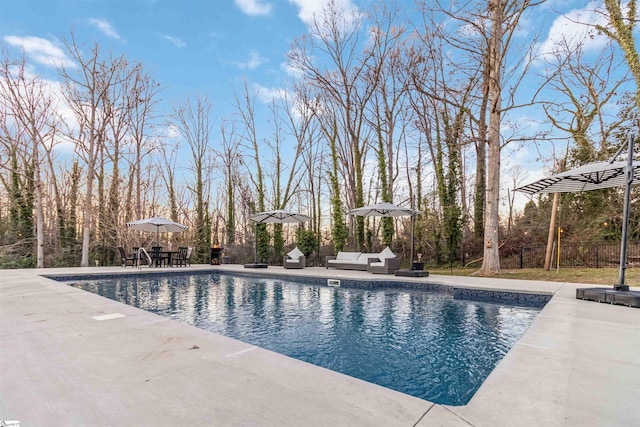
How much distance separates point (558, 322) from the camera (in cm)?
389

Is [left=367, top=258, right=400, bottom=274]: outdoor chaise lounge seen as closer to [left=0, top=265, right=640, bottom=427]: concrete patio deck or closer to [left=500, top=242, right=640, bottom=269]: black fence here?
[left=500, top=242, right=640, bottom=269]: black fence

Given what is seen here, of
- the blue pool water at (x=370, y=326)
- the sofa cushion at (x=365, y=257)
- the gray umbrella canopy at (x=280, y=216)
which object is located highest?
the gray umbrella canopy at (x=280, y=216)

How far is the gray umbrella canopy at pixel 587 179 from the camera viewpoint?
5.14 meters

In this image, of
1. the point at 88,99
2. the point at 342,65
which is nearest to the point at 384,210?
the point at 342,65

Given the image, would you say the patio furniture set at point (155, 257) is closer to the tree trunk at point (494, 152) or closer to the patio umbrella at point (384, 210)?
the patio umbrella at point (384, 210)

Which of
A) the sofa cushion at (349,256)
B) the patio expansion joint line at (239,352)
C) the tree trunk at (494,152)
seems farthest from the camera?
the sofa cushion at (349,256)

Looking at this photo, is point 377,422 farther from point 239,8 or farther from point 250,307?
point 239,8

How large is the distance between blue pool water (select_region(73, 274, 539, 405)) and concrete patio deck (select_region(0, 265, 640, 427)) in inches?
24.9

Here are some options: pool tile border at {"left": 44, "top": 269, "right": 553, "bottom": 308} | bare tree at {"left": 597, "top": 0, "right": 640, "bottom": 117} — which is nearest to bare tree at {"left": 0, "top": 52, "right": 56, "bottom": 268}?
pool tile border at {"left": 44, "top": 269, "right": 553, "bottom": 308}

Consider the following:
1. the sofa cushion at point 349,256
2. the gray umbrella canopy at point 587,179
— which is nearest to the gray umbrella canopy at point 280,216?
the sofa cushion at point 349,256

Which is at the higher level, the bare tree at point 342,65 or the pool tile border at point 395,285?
the bare tree at point 342,65

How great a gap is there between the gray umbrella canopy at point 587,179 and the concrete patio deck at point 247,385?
2.72 m

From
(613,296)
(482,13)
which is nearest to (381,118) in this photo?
(482,13)

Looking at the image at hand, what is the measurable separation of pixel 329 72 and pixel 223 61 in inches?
196
